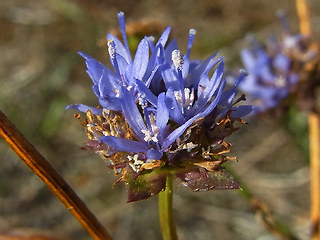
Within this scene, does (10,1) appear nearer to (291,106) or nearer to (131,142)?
(291,106)

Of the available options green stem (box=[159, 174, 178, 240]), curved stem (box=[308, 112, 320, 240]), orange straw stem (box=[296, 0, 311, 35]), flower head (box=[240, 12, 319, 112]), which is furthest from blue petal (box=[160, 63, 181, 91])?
flower head (box=[240, 12, 319, 112])

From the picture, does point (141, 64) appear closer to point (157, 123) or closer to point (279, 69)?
point (157, 123)

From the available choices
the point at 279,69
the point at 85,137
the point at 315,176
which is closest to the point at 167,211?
the point at 315,176

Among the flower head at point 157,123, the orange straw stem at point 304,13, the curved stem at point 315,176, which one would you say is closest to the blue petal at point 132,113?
the flower head at point 157,123

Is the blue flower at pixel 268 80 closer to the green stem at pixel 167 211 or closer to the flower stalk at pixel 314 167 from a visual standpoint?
the flower stalk at pixel 314 167

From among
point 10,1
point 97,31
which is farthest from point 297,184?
point 10,1

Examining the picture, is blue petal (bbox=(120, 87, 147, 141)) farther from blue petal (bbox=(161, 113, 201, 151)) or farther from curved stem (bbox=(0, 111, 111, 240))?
curved stem (bbox=(0, 111, 111, 240))
